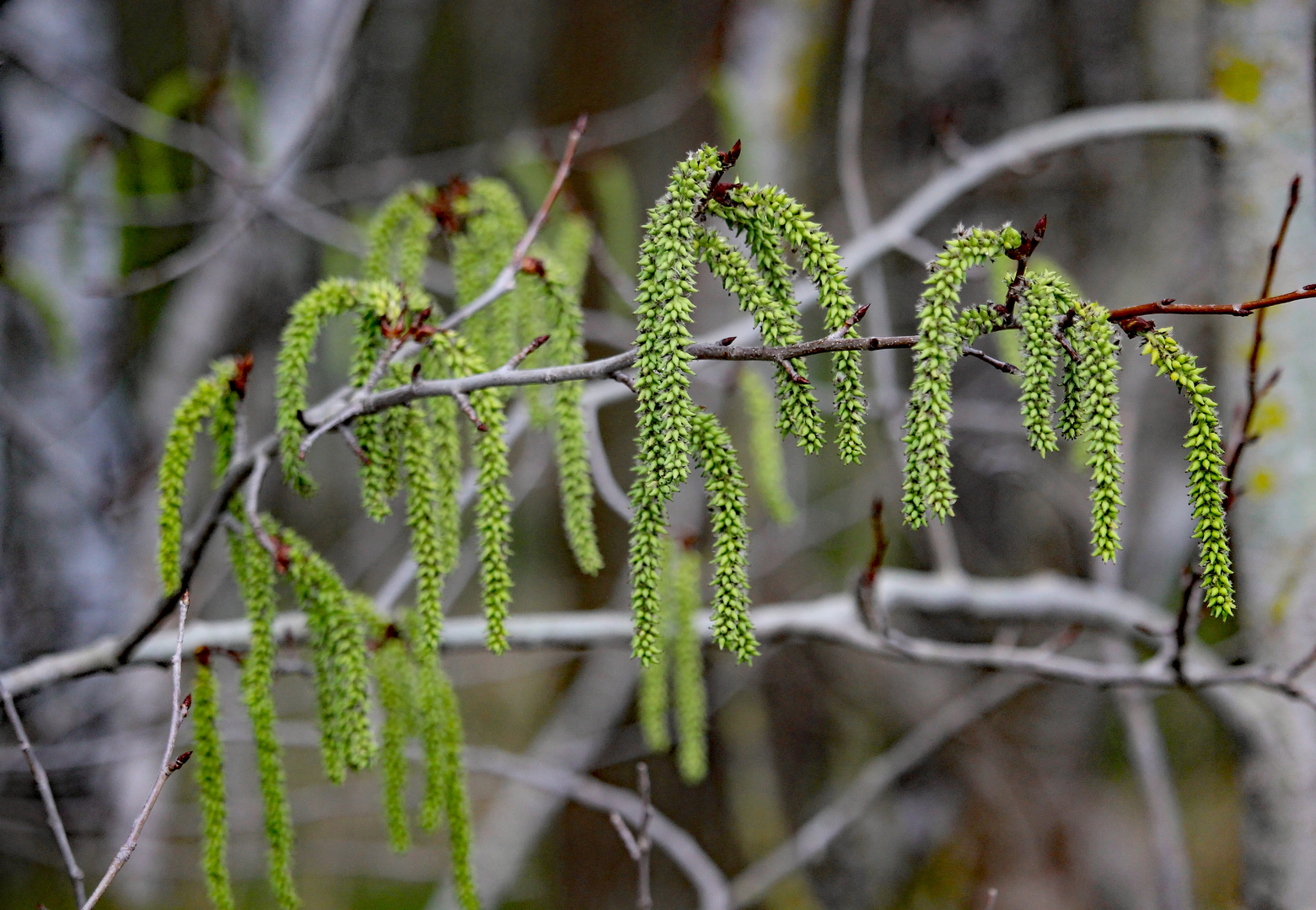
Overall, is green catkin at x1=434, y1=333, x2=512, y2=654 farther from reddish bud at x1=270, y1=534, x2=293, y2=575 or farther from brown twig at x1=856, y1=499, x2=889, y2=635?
brown twig at x1=856, y1=499, x2=889, y2=635

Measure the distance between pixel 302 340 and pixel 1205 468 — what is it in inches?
37.7

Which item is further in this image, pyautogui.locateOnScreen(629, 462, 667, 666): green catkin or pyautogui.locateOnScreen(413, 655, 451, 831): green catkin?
pyautogui.locateOnScreen(413, 655, 451, 831): green catkin

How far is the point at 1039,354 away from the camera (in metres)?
0.81

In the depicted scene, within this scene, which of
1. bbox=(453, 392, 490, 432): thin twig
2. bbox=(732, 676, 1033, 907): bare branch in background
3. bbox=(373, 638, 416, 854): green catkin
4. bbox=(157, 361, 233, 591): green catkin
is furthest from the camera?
bbox=(732, 676, 1033, 907): bare branch in background

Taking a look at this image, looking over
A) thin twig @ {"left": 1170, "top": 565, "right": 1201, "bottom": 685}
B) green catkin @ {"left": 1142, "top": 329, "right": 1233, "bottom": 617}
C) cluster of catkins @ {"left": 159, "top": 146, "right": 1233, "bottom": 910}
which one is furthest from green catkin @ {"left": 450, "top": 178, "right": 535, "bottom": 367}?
thin twig @ {"left": 1170, "top": 565, "right": 1201, "bottom": 685}

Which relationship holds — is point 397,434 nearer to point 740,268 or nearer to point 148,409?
point 740,268

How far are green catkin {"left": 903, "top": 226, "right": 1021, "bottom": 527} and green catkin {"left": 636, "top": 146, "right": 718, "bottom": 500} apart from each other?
19cm

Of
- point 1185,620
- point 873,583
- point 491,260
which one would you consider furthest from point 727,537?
point 1185,620

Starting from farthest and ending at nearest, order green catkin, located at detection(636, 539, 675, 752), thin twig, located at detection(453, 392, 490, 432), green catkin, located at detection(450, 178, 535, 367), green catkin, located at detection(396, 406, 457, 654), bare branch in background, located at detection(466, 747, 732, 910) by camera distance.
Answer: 1. bare branch in background, located at detection(466, 747, 732, 910)
2. green catkin, located at detection(636, 539, 675, 752)
3. green catkin, located at detection(450, 178, 535, 367)
4. green catkin, located at detection(396, 406, 457, 654)
5. thin twig, located at detection(453, 392, 490, 432)

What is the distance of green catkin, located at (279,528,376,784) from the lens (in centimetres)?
106

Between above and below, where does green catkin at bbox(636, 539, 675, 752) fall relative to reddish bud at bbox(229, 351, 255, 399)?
below

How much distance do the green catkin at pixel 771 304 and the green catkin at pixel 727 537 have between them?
7 centimetres

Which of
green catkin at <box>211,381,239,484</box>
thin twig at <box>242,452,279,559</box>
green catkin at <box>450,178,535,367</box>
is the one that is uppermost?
green catkin at <box>450,178,535,367</box>

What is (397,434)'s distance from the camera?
106cm
